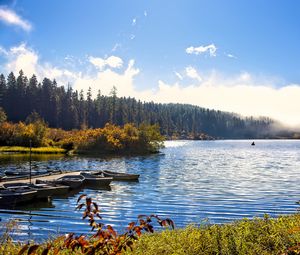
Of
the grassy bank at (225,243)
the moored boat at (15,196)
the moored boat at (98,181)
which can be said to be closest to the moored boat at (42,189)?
the moored boat at (15,196)

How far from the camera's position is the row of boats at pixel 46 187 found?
29750 mm

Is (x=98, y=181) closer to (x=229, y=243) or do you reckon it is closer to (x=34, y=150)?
(x=229, y=243)

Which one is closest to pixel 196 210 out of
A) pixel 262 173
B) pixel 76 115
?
pixel 262 173

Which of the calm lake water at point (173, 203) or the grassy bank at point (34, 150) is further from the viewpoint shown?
the grassy bank at point (34, 150)

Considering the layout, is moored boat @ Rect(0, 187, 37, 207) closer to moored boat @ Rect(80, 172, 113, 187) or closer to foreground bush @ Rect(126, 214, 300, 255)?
moored boat @ Rect(80, 172, 113, 187)

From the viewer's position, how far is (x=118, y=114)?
614 feet

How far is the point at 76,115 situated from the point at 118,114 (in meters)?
29.0

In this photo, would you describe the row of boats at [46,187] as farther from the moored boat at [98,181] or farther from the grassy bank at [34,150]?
the grassy bank at [34,150]

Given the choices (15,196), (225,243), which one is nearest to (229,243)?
(225,243)

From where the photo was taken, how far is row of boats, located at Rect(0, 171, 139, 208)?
29750 mm

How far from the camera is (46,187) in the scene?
3416cm

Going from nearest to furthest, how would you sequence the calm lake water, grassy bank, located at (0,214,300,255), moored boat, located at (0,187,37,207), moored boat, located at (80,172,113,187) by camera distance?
1. grassy bank, located at (0,214,300,255)
2. the calm lake water
3. moored boat, located at (0,187,37,207)
4. moored boat, located at (80,172,113,187)

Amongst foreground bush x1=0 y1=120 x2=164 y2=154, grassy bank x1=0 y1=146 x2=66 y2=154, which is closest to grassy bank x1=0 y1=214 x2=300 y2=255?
foreground bush x1=0 y1=120 x2=164 y2=154

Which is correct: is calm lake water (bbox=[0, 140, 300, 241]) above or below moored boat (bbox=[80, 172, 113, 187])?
below
